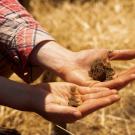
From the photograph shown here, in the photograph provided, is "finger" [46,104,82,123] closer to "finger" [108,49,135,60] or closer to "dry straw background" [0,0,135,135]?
"finger" [108,49,135,60]

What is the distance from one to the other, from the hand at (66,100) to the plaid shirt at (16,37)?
19cm

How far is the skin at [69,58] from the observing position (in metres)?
1.59

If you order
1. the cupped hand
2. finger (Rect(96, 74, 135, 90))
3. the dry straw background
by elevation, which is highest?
finger (Rect(96, 74, 135, 90))

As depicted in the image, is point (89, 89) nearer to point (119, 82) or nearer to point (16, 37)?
point (119, 82)

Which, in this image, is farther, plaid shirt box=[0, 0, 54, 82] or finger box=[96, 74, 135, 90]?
plaid shirt box=[0, 0, 54, 82]

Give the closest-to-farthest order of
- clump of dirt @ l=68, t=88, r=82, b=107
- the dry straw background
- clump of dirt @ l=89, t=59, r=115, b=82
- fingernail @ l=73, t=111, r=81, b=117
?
fingernail @ l=73, t=111, r=81, b=117, clump of dirt @ l=68, t=88, r=82, b=107, clump of dirt @ l=89, t=59, r=115, b=82, the dry straw background

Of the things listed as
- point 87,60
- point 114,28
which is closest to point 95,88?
point 87,60

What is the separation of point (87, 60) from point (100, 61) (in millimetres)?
54

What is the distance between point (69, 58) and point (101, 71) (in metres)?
0.14

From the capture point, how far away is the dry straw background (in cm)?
195

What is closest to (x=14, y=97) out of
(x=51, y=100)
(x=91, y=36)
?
(x=51, y=100)

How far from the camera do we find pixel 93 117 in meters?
2.02

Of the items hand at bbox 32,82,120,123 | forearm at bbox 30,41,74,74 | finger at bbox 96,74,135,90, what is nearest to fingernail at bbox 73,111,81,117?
hand at bbox 32,82,120,123

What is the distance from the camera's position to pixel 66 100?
56.1 inches
